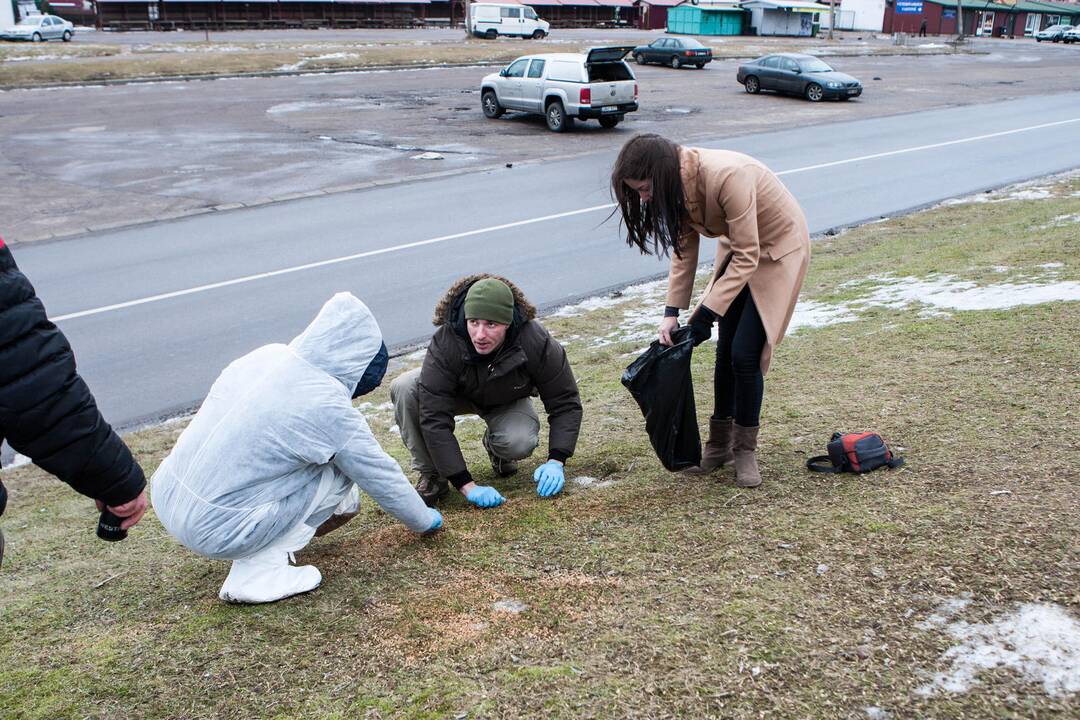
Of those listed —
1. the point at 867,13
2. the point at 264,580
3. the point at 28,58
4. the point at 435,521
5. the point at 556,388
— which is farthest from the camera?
the point at 867,13

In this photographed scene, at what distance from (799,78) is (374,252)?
2295cm

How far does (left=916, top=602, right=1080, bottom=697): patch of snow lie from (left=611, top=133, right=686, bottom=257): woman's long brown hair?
6.07 feet

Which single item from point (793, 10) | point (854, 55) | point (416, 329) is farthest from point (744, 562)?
point (793, 10)

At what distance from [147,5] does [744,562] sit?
68.1 meters

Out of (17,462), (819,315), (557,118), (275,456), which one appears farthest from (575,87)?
(275,456)

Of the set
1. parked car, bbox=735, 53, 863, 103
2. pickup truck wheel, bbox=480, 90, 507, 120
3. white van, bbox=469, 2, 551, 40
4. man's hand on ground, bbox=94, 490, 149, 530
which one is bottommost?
man's hand on ground, bbox=94, 490, 149, 530

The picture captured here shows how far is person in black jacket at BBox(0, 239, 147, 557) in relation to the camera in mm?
2299

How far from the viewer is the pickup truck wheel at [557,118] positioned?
2323cm

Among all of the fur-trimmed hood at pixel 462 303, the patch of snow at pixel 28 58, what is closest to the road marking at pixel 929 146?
the fur-trimmed hood at pixel 462 303

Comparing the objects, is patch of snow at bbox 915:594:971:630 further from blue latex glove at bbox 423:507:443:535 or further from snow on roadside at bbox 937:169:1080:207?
snow on roadside at bbox 937:169:1080:207

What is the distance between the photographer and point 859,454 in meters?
4.21

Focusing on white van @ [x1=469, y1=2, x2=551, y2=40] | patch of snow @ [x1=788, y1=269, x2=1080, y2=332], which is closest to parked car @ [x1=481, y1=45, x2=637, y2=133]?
patch of snow @ [x1=788, y1=269, x2=1080, y2=332]

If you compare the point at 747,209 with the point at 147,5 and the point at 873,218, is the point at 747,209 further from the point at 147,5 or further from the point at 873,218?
the point at 147,5

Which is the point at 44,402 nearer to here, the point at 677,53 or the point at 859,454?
the point at 859,454
